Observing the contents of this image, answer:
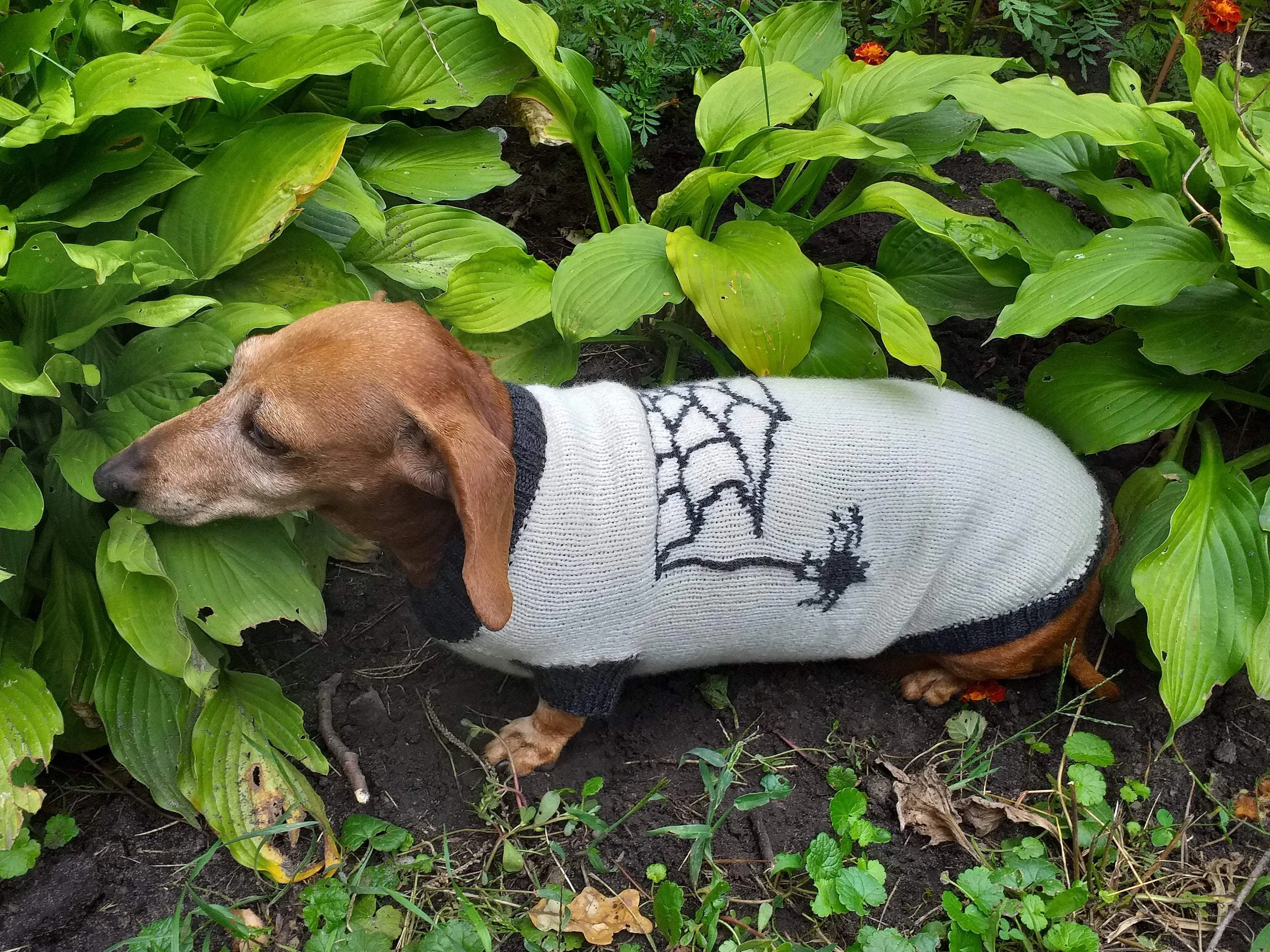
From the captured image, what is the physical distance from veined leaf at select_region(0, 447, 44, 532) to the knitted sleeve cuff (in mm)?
1097

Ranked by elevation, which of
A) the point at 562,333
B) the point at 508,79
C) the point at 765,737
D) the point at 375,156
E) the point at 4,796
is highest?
the point at 508,79

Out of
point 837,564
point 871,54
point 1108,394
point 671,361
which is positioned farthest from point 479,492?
point 871,54

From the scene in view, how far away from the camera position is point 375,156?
121 inches

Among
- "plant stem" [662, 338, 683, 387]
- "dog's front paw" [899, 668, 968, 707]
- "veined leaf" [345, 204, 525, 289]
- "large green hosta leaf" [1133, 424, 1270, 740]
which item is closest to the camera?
"large green hosta leaf" [1133, 424, 1270, 740]

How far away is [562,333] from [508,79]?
40.2 inches

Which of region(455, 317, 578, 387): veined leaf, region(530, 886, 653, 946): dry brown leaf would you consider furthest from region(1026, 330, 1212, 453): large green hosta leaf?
region(530, 886, 653, 946): dry brown leaf

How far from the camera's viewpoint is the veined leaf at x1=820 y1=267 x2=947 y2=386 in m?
2.33

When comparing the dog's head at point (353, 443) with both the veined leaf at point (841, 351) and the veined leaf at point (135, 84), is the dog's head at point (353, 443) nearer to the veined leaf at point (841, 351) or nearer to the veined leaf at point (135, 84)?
the veined leaf at point (135, 84)

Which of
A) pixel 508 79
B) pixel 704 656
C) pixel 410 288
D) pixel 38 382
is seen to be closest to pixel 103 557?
pixel 38 382

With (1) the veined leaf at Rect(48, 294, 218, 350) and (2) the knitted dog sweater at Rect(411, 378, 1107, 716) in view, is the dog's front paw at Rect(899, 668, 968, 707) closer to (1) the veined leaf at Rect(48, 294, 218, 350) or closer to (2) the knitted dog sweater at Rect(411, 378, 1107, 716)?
(2) the knitted dog sweater at Rect(411, 378, 1107, 716)

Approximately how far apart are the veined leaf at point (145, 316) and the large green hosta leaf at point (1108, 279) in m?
1.84

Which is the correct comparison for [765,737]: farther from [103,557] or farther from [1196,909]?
[103,557]

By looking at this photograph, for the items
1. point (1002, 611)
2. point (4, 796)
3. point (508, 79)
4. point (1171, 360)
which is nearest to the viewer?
point (4, 796)

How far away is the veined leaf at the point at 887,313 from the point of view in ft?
7.66
